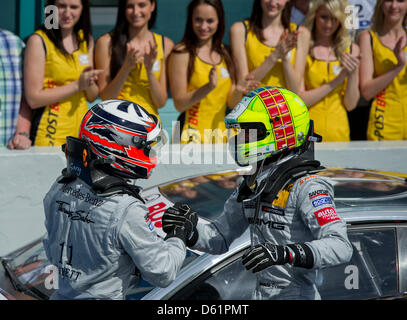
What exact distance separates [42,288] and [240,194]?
1.22 metres

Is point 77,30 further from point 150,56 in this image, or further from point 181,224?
point 181,224

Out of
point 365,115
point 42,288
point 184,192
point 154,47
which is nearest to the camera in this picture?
point 42,288

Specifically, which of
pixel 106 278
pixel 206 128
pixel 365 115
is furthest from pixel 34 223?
pixel 365 115

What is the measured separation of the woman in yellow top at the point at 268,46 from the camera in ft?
17.8

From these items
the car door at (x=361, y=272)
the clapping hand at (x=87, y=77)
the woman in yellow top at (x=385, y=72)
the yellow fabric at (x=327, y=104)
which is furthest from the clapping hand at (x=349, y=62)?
the car door at (x=361, y=272)

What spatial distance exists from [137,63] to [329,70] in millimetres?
1750

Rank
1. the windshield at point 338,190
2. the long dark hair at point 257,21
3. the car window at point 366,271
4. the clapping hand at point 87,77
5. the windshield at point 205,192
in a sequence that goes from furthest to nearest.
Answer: the long dark hair at point 257,21 → the clapping hand at point 87,77 → the windshield at point 205,192 → the windshield at point 338,190 → the car window at point 366,271

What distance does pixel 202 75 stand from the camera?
17.9 ft

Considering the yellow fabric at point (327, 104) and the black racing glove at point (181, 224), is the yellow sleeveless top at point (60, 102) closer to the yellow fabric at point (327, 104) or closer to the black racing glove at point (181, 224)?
the yellow fabric at point (327, 104)

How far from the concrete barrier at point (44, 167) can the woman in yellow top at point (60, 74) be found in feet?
0.81
